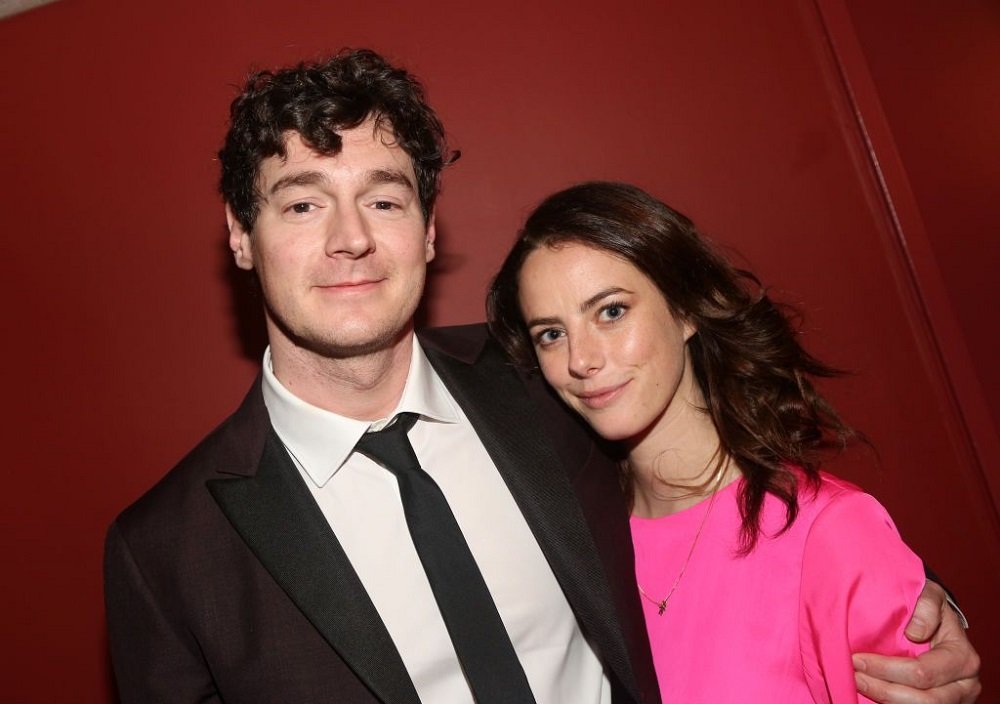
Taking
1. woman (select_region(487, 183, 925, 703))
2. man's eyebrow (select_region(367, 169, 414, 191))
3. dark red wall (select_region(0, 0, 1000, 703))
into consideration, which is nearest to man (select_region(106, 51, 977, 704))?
man's eyebrow (select_region(367, 169, 414, 191))

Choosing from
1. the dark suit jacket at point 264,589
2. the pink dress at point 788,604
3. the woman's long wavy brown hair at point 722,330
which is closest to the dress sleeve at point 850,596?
the pink dress at point 788,604

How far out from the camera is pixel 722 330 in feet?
6.54

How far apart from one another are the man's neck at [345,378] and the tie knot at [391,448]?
11 centimetres

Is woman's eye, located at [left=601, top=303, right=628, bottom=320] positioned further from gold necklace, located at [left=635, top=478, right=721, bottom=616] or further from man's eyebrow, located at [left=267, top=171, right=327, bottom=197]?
man's eyebrow, located at [left=267, top=171, right=327, bottom=197]

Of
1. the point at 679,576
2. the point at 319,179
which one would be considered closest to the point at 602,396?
the point at 679,576

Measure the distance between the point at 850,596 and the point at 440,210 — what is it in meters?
1.56

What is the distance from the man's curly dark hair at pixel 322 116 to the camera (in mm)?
1842

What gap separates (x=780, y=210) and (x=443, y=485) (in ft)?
4.64

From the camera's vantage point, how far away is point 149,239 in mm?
2354

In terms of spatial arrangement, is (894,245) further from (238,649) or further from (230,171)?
(238,649)

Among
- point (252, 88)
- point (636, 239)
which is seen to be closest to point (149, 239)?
point (252, 88)

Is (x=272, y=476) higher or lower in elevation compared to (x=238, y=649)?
higher

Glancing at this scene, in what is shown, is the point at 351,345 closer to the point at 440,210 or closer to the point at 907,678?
the point at 440,210

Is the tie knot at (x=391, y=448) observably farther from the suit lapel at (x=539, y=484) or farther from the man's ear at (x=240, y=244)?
the man's ear at (x=240, y=244)
